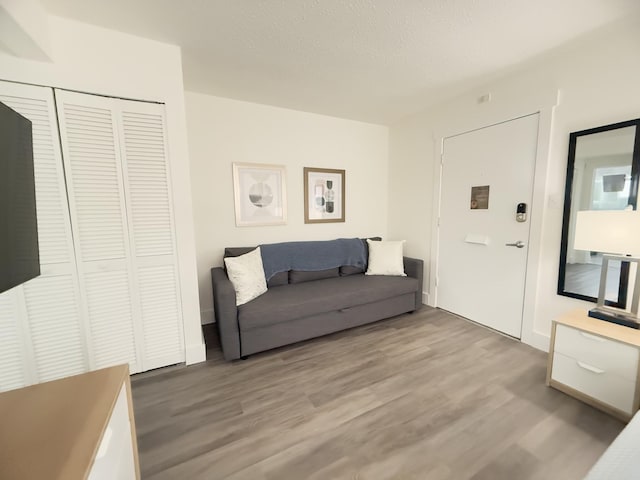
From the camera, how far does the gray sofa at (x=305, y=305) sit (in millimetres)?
2211

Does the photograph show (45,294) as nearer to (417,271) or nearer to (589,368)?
(417,271)

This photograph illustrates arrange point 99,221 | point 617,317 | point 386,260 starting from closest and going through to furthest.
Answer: point 617,317
point 99,221
point 386,260

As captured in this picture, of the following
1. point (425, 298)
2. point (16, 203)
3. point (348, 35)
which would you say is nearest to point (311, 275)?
point (425, 298)

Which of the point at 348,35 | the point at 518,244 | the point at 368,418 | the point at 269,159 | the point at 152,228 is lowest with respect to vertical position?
the point at 368,418

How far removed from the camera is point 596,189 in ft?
6.59

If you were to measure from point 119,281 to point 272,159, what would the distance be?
199 centimetres

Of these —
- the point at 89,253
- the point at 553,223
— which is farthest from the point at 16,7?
the point at 553,223

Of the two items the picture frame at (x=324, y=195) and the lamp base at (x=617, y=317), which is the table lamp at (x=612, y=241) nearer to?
the lamp base at (x=617, y=317)

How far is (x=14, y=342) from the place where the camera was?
1710mm

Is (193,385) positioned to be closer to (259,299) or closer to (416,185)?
(259,299)

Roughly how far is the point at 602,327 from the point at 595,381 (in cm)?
35

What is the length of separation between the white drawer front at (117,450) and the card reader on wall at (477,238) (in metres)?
3.09

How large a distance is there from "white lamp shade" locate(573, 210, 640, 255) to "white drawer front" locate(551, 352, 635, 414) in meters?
0.77

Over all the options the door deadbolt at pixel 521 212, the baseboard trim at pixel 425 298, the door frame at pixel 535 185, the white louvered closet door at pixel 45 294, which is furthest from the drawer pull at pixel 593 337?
the white louvered closet door at pixel 45 294
